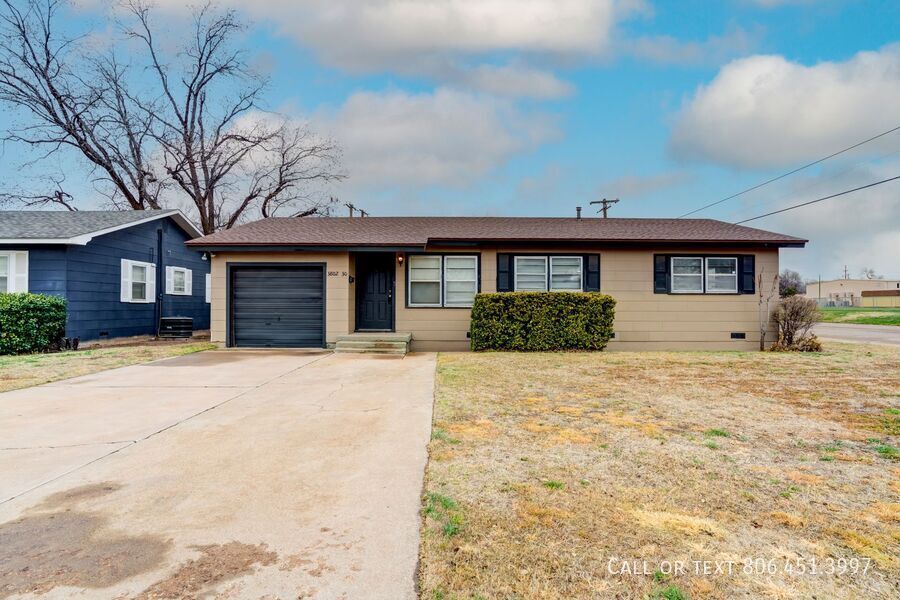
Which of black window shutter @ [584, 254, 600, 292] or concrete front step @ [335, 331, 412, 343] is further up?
black window shutter @ [584, 254, 600, 292]

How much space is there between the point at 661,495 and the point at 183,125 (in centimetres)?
2852

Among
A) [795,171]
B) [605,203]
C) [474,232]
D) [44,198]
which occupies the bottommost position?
[474,232]

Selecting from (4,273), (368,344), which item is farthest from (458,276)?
(4,273)

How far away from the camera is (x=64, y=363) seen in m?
8.88

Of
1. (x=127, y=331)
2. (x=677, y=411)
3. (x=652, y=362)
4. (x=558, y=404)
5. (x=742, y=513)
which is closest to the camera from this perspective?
(x=742, y=513)

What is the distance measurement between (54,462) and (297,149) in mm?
24479

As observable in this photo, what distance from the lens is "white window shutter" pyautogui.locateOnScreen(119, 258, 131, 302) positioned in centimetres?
1407

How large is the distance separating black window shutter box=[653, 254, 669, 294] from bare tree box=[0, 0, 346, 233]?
18.7 meters

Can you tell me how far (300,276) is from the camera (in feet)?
40.7

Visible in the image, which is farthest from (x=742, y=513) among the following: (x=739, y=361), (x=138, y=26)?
(x=138, y=26)

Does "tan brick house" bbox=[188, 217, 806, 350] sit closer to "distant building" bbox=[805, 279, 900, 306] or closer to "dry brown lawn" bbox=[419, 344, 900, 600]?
"dry brown lawn" bbox=[419, 344, 900, 600]

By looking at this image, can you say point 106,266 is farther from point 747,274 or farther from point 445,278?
point 747,274

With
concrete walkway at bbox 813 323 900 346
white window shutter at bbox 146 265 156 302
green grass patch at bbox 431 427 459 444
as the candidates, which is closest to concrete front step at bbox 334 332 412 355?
green grass patch at bbox 431 427 459 444

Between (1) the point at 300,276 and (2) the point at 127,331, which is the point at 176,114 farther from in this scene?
(1) the point at 300,276
